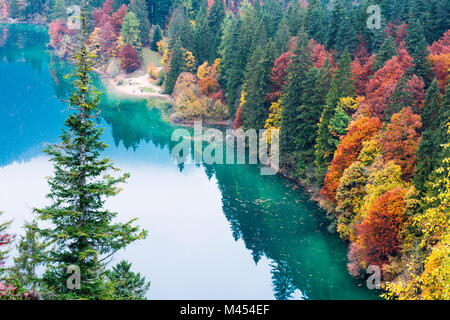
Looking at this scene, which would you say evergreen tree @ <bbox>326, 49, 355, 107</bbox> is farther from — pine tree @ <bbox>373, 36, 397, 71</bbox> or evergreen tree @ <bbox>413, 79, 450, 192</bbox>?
evergreen tree @ <bbox>413, 79, 450, 192</bbox>

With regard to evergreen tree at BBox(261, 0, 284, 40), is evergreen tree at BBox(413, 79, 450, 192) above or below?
below

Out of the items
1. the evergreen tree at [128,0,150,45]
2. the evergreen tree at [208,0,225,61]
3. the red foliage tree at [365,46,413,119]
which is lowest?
the red foliage tree at [365,46,413,119]

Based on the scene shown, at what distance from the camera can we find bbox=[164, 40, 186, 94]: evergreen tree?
289ft

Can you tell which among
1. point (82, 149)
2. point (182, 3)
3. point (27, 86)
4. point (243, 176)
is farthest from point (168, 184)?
point (182, 3)

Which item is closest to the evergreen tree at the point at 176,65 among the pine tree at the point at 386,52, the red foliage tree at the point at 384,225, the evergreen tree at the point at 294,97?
the evergreen tree at the point at 294,97

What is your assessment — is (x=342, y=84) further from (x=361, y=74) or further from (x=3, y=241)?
(x=3, y=241)

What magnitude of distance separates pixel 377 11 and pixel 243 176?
29.9 m

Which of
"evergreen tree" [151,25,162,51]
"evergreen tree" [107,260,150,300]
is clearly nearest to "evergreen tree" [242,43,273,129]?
"evergreen tree" [107,260,150,300]

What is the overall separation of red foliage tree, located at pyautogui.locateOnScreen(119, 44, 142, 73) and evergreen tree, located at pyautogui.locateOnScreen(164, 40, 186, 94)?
53.9 feet

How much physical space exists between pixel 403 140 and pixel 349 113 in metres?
10.9

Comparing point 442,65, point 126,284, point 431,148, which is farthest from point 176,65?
point 126,284

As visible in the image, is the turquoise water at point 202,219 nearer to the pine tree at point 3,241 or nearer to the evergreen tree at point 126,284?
the pine tree at point 3,241

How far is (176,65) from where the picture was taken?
8912cm

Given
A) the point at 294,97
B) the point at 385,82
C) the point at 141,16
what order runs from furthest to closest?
1. the point at 141,16
2. the point at 294,97
3. the point at 385,82
